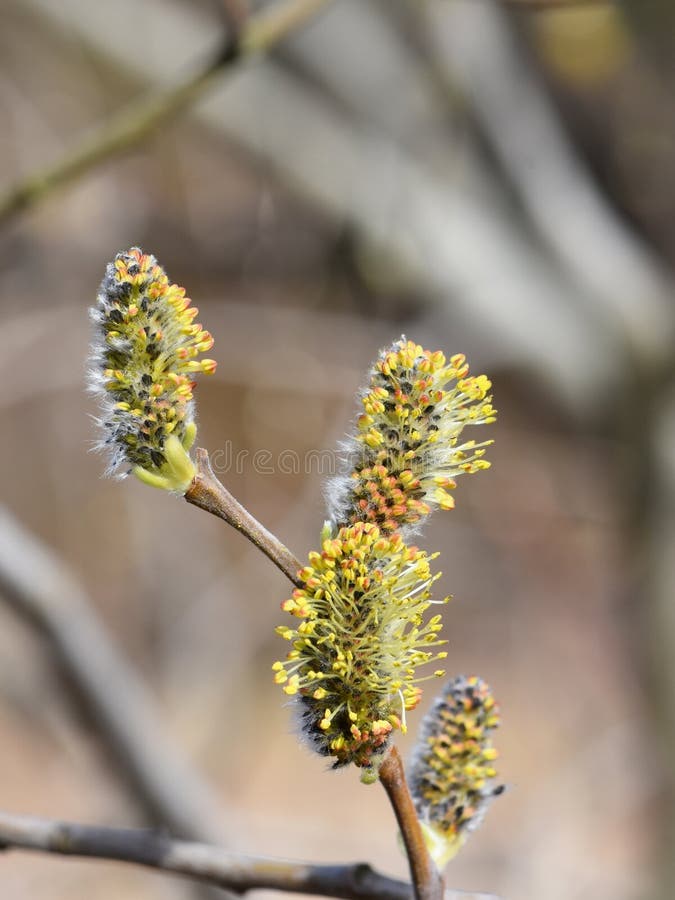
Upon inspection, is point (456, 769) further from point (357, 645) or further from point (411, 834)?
point (357, 645)

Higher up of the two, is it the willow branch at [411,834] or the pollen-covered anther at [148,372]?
the pollen-covered anther at [148,372]

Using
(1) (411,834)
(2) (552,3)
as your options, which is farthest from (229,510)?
(2) (552,3)

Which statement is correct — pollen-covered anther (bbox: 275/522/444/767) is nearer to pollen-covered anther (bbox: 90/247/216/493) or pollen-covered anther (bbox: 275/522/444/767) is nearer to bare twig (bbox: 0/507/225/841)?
pollen-covered anther (bbox: 90/247/216/493)

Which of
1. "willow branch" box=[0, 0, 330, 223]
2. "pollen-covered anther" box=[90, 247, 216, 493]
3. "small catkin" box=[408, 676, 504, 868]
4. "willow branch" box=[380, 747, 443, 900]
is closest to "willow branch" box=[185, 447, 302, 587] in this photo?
"pollen-covered anther" box=[90, 247, 216, 493]

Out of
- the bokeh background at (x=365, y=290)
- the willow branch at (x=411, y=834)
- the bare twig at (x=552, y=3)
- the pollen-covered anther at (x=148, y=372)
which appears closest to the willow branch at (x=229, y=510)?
the pollen-covered anther at (x=148, y=372)

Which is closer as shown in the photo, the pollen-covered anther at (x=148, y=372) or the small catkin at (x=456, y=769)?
the pollen-covered anther at (x=148, y=372)

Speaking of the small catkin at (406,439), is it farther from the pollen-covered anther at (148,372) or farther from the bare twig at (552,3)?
the bare twig at (552,3)
